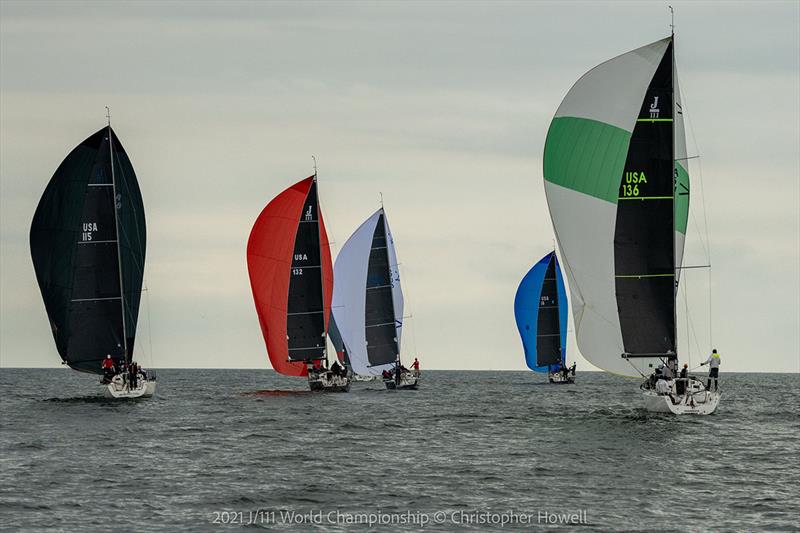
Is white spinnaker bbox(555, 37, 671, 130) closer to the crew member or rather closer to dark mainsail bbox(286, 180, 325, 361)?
dark mainsail bbox(286, 180, 325, 361)

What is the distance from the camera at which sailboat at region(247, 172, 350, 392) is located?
184 ft

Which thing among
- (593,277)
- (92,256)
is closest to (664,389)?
(593,277)

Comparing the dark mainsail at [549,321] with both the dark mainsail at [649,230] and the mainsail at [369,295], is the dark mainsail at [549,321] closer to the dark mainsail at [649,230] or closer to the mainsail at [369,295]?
the mainsail at [369,295]

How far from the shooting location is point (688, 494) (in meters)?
26.4

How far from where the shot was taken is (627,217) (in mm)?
39312

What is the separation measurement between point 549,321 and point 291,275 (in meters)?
29.6

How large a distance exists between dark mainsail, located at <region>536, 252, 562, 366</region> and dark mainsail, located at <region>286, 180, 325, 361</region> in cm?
2682

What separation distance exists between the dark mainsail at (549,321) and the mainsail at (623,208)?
39827 millimetres

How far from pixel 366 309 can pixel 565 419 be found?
2420cm

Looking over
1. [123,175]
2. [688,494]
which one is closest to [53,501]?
[688,494]

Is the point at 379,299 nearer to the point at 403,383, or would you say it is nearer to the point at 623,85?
the point at 403,383

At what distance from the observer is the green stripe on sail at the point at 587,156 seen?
131ft

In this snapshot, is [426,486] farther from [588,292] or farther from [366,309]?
[366,309]

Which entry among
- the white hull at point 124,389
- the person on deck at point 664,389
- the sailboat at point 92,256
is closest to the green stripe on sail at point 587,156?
the person on deck at point 664,389
